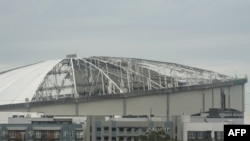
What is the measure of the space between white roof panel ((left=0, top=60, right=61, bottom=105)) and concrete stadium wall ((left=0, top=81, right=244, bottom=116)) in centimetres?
314

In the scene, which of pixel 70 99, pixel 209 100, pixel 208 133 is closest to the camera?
pixel 208 133

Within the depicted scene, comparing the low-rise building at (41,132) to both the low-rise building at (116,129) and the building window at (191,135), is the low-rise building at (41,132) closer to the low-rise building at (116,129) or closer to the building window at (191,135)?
the low-rise building at (116,129)

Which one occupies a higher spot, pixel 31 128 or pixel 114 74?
pixel 114 74

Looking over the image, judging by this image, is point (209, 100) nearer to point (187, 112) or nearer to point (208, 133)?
point (187, 112)

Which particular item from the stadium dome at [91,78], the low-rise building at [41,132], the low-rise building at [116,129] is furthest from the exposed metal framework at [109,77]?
the low-rise building at [41,132]

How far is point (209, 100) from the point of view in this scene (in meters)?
172

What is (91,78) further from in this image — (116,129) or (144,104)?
(116,129)

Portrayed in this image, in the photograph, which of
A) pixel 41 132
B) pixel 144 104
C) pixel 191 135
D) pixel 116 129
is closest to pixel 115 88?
pixel 144 104

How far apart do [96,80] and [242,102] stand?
3158 centimetres

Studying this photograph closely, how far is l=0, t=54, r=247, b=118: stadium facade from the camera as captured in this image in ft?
535

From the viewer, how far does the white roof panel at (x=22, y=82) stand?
6486 inches

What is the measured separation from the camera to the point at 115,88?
554 ft

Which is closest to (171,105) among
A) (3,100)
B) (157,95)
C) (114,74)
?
(157,95)

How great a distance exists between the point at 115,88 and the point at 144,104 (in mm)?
7420
